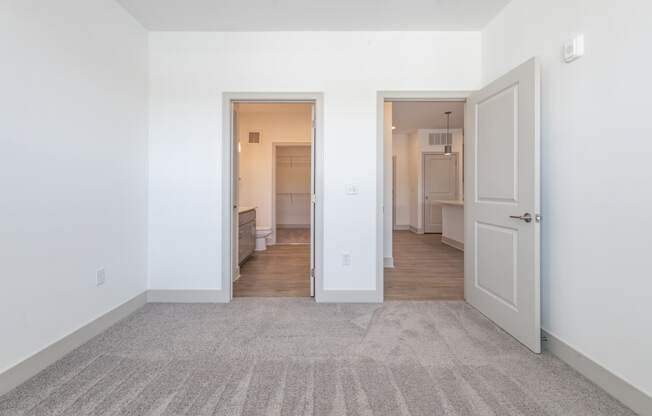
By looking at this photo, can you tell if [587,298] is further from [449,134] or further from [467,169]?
[449,134]

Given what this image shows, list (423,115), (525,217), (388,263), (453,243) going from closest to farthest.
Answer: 1. (525,217)
2. (388,263)
3. (453,243)
4. (423,115)

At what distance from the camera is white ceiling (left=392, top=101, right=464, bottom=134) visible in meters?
5.93

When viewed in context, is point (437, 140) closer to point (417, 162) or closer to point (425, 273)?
point (417, 162)

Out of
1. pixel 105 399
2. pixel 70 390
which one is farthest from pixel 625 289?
pixel 70 390

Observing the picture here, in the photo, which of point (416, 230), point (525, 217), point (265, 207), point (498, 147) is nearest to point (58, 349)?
point (525, 217)

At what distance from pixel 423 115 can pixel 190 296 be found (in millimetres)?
5818

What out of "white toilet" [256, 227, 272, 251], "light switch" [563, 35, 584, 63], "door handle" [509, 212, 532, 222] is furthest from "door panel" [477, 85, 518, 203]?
"white toilet" [256, 227, 272, 251]

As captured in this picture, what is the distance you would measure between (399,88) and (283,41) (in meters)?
1.25

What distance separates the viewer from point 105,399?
5.33 ft

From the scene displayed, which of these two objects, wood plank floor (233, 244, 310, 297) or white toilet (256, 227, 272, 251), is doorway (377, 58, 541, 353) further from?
white toilet (256, 227, 272, 251)

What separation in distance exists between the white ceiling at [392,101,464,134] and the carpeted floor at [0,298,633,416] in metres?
4.38

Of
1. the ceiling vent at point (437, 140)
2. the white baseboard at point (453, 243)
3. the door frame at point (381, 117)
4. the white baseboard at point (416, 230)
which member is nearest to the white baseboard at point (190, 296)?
the door frame at point (381, 117)

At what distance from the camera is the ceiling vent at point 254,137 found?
6312 mm

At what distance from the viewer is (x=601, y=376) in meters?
1.75
